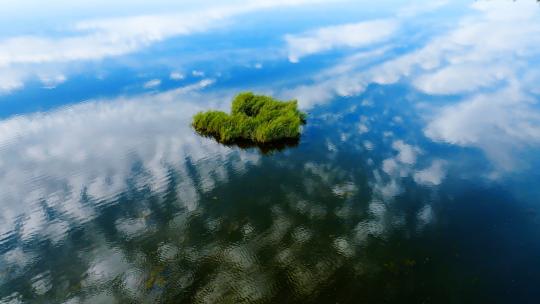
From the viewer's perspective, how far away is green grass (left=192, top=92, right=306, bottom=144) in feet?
107

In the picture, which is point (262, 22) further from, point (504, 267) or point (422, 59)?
point (504, 267)

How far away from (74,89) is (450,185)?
41545 mm

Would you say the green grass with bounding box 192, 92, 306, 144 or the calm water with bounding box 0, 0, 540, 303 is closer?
the calm water with bounding box 0, 0, 540, 303

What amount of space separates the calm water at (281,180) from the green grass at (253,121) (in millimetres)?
1239

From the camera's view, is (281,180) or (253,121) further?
(253,121)

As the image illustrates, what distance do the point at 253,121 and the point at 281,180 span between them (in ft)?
25.3

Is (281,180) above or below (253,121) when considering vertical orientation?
below

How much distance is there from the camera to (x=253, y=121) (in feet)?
109

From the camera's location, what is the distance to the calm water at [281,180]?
19.1 metres

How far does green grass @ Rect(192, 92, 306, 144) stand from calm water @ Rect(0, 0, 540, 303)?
124 cm

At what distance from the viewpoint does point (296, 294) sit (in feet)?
59.3

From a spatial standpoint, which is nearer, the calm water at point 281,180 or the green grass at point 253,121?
the calm water at point 281,180

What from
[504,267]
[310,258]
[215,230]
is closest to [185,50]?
[215,230]

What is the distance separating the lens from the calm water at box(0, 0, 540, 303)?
19.1m
